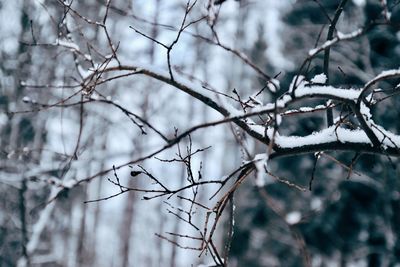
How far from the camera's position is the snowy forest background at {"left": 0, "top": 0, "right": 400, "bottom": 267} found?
134 inches

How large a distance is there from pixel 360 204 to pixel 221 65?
6.91 metres

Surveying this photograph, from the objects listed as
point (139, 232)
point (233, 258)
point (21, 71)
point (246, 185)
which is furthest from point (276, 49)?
point (139, 232)

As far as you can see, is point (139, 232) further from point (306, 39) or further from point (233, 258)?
point (306, 39)

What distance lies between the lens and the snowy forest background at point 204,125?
11.1 ft

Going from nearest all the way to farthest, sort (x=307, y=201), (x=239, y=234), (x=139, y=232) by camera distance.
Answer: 1. (x=307, y=201)
2. (x=239, y=234)
3. (x=139, y=232)

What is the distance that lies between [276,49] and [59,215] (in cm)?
779

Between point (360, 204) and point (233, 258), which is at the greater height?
point (360, 204)

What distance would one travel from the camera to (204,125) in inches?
84.6

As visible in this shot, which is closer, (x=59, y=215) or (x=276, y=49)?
(x=59, y=215)

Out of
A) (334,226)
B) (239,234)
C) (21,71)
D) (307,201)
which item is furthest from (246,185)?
(21,71)

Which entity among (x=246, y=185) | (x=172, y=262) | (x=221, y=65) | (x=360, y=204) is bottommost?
(x=172, y=262)

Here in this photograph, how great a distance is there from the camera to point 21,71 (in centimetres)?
769

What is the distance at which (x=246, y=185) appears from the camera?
1520cm

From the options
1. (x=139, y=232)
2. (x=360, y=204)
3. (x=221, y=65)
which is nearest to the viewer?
(x=360, y=204)
